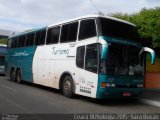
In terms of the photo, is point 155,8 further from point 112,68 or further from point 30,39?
point 30,39

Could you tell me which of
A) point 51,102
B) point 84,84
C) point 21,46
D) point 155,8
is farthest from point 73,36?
point 21,46

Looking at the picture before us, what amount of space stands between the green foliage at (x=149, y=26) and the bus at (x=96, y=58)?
1.59 m

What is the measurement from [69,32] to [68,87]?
2.56 metres

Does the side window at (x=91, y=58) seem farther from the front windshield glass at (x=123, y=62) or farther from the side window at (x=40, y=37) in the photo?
the side window at (x=40, y=37)

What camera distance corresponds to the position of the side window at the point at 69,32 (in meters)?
14.1

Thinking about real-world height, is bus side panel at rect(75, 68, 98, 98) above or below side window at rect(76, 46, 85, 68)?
below

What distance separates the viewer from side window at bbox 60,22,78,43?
14148 millimetres

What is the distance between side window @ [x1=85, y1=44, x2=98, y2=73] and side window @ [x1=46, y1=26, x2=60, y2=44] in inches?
128

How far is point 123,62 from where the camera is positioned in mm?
12812

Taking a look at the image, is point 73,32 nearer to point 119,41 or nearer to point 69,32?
point 69,32

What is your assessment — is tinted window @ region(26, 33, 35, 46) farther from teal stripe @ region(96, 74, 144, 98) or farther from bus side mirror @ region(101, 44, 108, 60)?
bus side mirror @ region(101, 44, 108, 60)

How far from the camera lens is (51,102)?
12.5 meters

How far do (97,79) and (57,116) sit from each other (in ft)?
10.1

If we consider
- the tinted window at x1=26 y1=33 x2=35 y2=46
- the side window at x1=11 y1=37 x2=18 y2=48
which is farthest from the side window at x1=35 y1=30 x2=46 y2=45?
the side window at x1=11 y1=37 x2=18 y2=48
